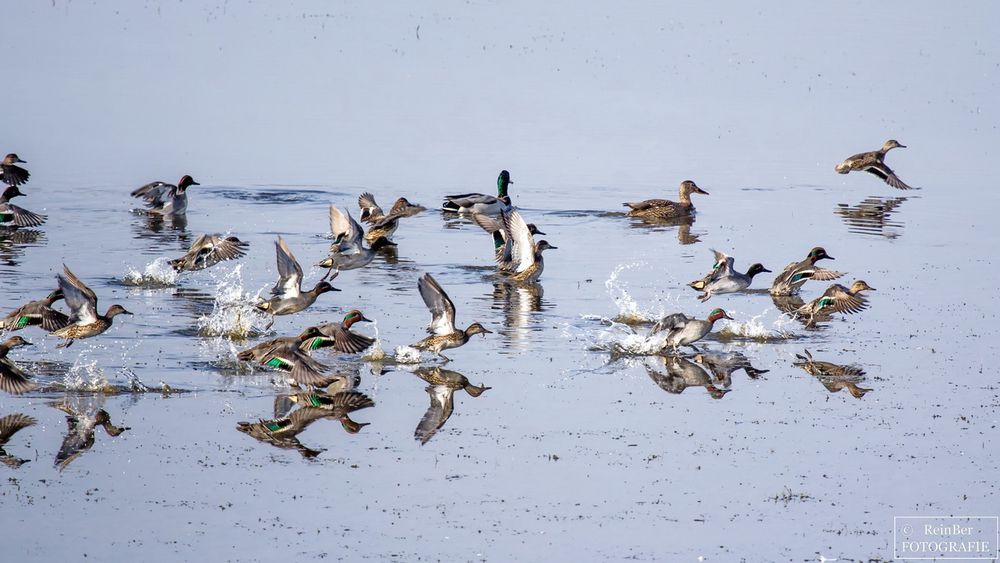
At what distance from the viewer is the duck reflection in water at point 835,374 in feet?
47.4

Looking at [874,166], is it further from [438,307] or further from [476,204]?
[438,307]

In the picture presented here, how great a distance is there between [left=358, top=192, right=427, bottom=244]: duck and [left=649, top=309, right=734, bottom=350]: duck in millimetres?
6701

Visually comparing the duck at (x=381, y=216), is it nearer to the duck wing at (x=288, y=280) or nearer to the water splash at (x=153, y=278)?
the water splash at (x=153, y=278)

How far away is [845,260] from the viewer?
2191 centimetres

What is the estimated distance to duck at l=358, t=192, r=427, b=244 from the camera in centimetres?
2177

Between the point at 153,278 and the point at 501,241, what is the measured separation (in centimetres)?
512

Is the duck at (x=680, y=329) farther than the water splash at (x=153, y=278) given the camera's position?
No

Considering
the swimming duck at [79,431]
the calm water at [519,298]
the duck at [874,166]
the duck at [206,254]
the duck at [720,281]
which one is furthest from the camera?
the duck at [874,166]

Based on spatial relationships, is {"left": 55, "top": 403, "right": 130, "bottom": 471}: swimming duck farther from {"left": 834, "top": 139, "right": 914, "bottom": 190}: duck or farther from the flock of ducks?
{"left": 834, "top": 139, "right": 914, "bottom": 190}: duck

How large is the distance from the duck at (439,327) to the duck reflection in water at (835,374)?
Result: 11.1ft

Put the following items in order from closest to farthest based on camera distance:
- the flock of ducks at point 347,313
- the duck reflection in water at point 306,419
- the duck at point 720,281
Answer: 1. the duck reflection in water at point 306,419
2. the flock of ducks at point 347,313
3. the duck at point 720,281

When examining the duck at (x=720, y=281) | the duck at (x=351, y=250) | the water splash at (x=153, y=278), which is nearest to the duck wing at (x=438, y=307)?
the duck at (x=351, y=250)

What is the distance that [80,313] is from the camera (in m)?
14.5

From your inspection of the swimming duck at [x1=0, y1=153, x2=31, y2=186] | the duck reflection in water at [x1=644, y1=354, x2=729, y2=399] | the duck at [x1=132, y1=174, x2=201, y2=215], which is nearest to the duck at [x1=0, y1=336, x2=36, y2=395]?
the duck reflection in water at [x1=644, y1=354, x2=729, y2=399]
